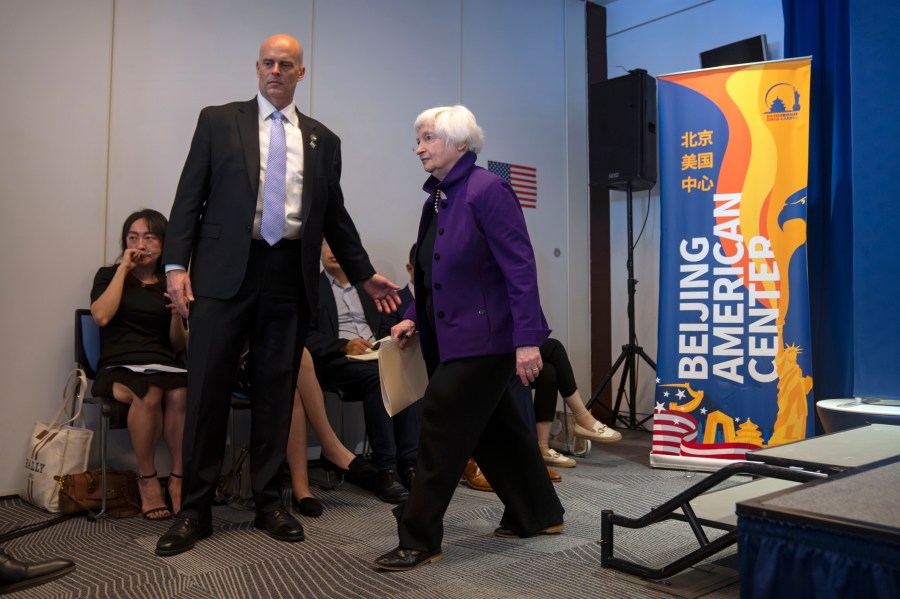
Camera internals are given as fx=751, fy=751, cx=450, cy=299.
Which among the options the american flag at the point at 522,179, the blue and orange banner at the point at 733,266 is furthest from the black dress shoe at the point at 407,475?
the american flag at the point at 522,179

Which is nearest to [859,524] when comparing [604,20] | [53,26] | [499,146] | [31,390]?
[31,390]

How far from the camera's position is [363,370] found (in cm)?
360

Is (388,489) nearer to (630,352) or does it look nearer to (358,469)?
(358,469)

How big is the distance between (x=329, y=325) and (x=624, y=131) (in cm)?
257

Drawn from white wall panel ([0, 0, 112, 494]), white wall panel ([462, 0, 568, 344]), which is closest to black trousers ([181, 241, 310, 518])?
white wall panel ([0, 0, 112, 494])

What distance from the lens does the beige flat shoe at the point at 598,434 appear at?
13.9 feet

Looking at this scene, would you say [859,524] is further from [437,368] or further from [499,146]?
[499,146]

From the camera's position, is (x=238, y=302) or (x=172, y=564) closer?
(x=172, y=564)

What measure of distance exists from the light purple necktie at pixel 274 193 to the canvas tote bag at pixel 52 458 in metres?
1.18

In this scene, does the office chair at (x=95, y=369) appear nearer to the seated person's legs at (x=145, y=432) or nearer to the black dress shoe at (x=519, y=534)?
the seated person's legs at (x=145, y=432)

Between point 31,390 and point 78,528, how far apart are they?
0.88 meters

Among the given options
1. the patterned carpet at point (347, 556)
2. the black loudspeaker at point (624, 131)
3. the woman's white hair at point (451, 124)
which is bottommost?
the patterned carpet at point (347, 556)

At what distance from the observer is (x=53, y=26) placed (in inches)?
139

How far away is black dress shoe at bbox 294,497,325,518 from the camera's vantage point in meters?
3.04
